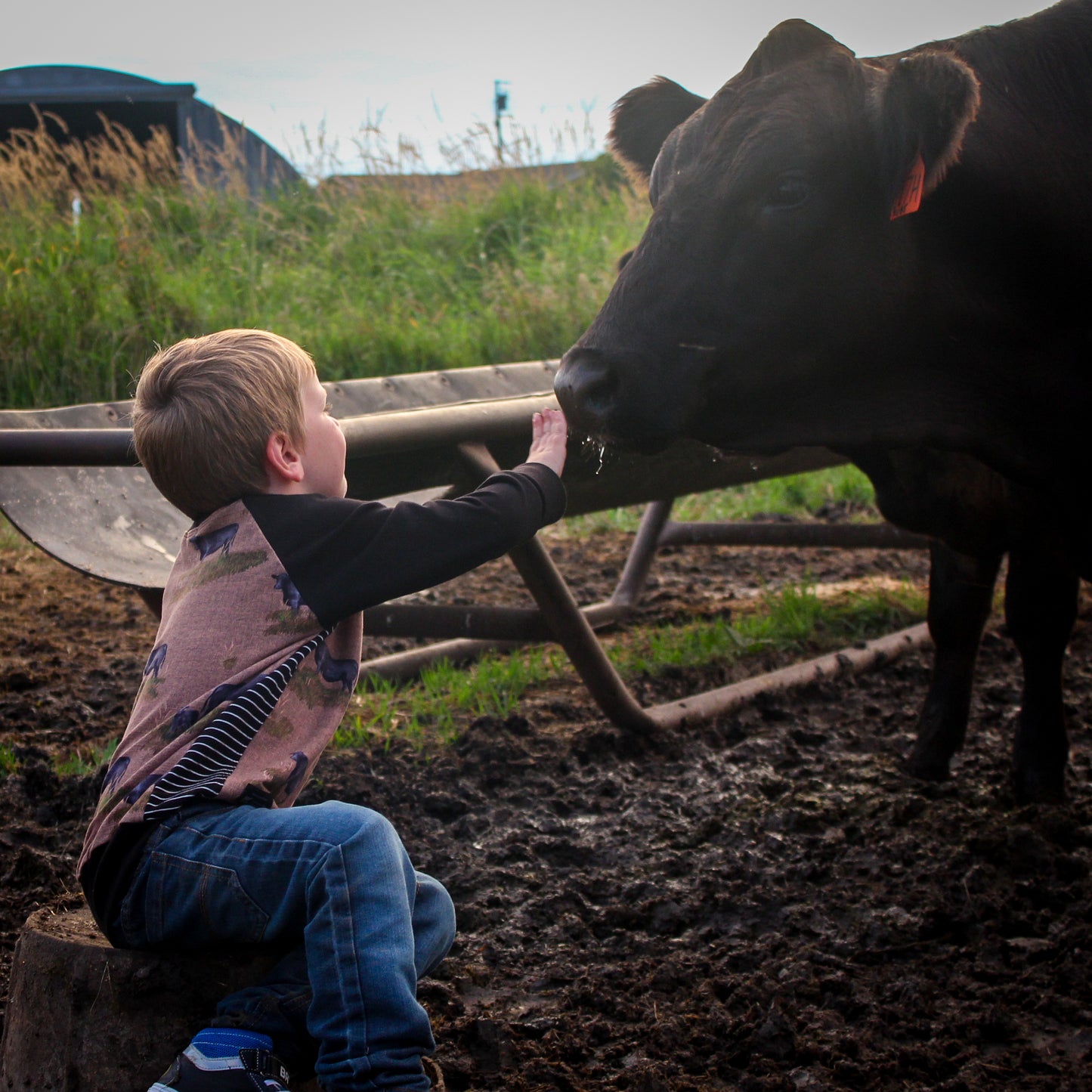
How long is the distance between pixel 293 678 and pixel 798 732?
1.87m

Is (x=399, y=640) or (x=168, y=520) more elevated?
(x=168, y=520)

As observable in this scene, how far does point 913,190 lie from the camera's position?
5.78 ft

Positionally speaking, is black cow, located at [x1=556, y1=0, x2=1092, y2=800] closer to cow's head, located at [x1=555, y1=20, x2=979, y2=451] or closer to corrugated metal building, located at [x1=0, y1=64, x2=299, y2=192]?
cow's head, located at [x1=555, y1=20, x2=979, y2=451]

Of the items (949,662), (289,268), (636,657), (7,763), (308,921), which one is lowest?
(636,657)

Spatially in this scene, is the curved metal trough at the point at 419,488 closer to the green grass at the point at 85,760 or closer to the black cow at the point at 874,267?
the black cow at the point at 874,267

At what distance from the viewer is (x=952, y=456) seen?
7.66 ft

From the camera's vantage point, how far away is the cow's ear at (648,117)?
7.91ft

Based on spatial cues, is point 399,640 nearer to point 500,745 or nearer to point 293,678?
point 500,745

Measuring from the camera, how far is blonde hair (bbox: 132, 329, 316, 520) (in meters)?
1.41

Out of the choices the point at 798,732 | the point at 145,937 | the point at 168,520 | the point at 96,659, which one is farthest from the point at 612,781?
the point at 96,659

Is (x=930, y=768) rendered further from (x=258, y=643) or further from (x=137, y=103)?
(x=137, y=103)

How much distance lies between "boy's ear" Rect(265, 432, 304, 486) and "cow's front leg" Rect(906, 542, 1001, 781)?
5.70ft

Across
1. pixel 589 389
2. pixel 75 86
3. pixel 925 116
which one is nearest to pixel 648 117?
pixel 925 116

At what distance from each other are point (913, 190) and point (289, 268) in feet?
19.1
